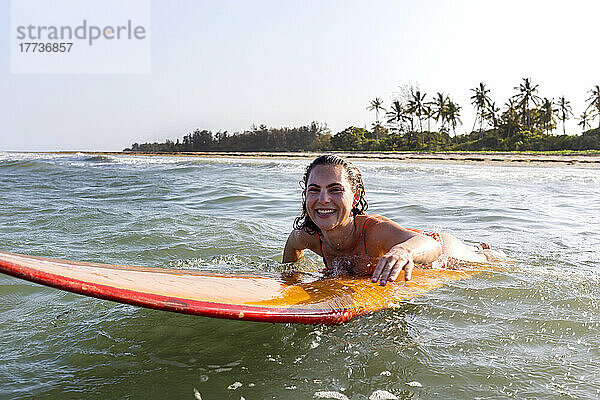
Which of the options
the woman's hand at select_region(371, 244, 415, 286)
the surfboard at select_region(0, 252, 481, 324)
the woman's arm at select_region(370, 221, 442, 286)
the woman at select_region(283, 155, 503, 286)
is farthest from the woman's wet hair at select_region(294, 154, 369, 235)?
the woman's hand at select_region(371, 244, 415, 286)

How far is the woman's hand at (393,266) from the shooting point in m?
2.31

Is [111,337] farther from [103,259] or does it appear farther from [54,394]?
[103,259]

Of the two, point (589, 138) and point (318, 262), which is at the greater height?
point (589, 138)

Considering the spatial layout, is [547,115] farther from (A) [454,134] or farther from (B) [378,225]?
(B) [378,225]

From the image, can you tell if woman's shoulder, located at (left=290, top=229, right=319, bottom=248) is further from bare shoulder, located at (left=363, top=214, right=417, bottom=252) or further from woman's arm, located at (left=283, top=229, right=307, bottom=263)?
bare shoulder, located at (left=363, top=214, right=417, bottom=252)

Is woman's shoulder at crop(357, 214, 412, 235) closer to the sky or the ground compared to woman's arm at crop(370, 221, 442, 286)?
closer to the sky

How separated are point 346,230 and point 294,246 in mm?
623

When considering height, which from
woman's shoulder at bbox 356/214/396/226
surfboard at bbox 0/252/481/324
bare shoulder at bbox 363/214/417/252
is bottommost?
surfboard at bbox 0/252/481/324

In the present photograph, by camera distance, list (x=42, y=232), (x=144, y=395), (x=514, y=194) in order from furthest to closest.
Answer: (x=514, y=194)
(x=42, y=232)
(x=144, y=395)

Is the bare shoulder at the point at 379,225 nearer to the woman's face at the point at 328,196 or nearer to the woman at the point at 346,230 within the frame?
the woman at the point at 346,230

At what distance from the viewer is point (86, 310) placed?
3080 mm

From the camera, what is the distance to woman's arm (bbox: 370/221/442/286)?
2.34 meters

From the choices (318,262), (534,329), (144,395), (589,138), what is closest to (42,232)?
(318,262)

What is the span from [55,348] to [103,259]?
6.55 ft
